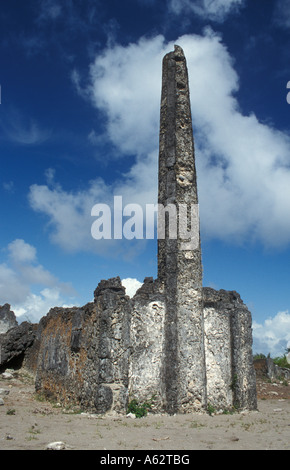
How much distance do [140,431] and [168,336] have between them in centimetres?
228

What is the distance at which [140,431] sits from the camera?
18.0ft

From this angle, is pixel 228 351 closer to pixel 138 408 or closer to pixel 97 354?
pixel 138 408

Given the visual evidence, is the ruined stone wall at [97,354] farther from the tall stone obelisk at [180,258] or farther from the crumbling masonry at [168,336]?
the tall stone obelisk at [180,258]

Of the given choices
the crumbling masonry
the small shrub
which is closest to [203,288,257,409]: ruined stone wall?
the crumbling masonry

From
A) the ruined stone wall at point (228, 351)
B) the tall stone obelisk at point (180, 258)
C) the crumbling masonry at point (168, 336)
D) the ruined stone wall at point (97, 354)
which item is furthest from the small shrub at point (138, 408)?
the ruined stone wall at point (228, 351)

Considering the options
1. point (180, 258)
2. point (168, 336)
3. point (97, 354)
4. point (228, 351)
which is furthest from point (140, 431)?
point (180, 258)

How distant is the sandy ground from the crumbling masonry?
16.5 inches

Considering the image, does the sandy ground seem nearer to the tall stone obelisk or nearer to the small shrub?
the small shrub

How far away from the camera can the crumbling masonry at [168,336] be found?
23.2 feet

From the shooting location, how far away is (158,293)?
308 inches

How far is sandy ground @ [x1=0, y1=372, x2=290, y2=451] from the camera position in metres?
4.47

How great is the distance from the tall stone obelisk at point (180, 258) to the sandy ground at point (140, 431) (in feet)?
2.16

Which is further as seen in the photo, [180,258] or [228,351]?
[228,351]
